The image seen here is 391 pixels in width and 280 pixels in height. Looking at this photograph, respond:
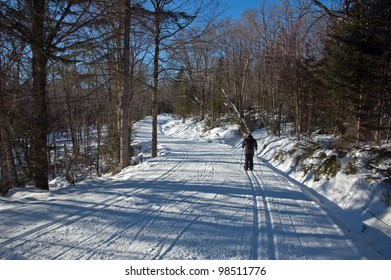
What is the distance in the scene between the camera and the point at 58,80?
26.6ft

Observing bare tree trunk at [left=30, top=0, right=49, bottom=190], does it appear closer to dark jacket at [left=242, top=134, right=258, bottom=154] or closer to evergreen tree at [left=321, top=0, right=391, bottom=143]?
dark jacket at [left=242, top=134, right=258, bottom=154]

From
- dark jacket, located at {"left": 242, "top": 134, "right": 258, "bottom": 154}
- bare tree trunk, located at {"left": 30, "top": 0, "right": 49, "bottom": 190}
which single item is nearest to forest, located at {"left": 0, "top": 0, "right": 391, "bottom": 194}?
bare tree trunk, located at {"left": 30, "top": 0, "right": 49, "bottom": 190}

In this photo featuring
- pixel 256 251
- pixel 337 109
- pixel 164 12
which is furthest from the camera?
pixel 337 109

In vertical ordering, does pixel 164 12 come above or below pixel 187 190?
above

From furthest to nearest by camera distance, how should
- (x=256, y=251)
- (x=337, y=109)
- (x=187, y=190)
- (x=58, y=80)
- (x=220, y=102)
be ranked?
1. (x=220, y=102)
2. (x=337, y=109)
3. (x=58, y=80)
4. (x=187, y=190)
5. (x=256, y=251)

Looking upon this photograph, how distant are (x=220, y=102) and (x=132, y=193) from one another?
27823mm

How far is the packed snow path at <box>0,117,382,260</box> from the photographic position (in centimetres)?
338

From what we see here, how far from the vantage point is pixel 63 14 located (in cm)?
619

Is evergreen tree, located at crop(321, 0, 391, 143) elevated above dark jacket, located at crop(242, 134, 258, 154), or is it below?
above

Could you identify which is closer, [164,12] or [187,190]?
[187,190]

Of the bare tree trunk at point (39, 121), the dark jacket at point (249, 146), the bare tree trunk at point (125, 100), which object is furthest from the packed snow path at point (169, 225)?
the bare tree trunk at point (125, 100)

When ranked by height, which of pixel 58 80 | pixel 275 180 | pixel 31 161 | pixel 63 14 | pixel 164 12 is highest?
pixel 164 12

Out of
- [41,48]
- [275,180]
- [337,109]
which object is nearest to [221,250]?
[41,48]

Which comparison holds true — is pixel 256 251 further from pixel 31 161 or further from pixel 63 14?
pixel 63 14
